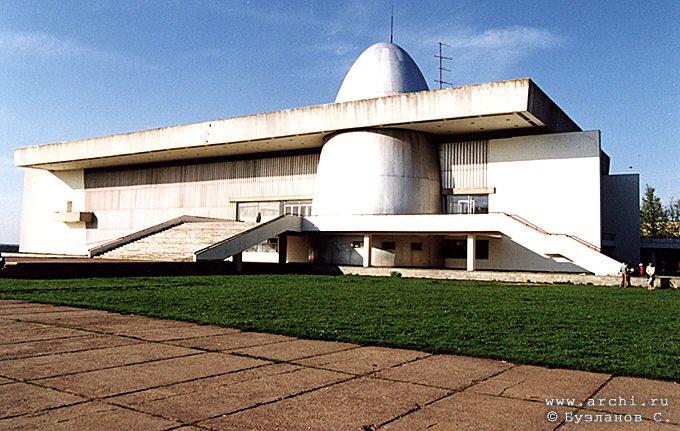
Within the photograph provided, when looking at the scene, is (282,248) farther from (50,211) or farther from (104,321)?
(50,211)

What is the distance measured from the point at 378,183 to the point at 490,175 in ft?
20.7

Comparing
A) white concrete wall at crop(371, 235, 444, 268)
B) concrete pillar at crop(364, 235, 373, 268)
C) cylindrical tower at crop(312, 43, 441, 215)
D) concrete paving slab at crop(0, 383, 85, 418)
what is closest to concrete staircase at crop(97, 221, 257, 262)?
cylindrical tower at crop(312, 43, 441, 215)

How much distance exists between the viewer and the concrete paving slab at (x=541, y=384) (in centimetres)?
557

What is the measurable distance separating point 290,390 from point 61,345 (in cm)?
378

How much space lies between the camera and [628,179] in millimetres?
37938

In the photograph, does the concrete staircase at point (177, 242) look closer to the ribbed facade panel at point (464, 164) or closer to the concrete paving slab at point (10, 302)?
the ribbed facade panel at point (464, 164)

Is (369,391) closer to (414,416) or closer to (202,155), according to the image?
(414,416)

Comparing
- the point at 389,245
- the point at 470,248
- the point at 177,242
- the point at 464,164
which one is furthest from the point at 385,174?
the point at 177,242

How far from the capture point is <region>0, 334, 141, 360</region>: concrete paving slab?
712 cm

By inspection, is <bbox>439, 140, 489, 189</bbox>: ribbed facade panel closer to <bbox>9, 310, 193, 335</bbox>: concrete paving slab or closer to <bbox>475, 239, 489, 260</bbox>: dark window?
<bbox>475, 239, 489, 260</bbox>: dark window

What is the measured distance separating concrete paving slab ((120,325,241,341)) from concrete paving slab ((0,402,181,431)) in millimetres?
3664

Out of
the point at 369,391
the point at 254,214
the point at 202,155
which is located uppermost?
the point at 202,155

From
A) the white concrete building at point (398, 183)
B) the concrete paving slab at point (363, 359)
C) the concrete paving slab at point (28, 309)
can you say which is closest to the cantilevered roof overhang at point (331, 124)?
the white concrete building at point (398, 183)

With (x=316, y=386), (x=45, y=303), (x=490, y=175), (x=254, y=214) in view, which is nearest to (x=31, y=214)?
(x=254, y=214)
